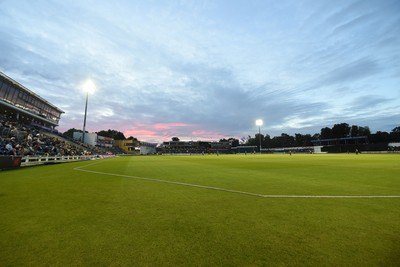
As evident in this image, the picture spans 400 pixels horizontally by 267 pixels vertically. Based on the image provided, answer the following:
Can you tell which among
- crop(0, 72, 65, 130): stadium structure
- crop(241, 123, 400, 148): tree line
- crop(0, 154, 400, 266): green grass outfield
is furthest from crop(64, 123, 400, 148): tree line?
crop(0, 154, 400, 266): green grass outfield

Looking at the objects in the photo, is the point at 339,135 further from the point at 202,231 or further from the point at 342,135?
the point at 202,231

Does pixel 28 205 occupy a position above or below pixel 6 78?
below

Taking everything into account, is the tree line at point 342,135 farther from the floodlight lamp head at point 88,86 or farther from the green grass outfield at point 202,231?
the green grass outfield at point 202,231

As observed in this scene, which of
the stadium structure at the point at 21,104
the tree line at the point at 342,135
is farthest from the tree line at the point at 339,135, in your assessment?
the stadium structure at the point at 21,104

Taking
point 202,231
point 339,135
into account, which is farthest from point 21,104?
point 339,135

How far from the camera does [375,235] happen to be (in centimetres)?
339

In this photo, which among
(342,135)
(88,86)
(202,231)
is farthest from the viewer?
(342,135)

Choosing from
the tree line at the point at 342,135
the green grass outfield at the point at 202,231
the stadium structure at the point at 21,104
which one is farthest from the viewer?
the tree line at the point at 342,135

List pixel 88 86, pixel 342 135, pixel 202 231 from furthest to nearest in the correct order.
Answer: pixel 342 135, pixel 88 86, pixel 202 231

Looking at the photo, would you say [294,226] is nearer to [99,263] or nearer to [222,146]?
[99,263]

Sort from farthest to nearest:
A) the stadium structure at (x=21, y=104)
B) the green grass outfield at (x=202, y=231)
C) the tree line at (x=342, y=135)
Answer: the tree line at (x=342, y=135), the stadium structure at (x=21, y=104), the green grass outfield at (x=202, y=231)

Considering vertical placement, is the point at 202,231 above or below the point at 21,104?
below

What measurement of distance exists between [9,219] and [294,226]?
5991mm

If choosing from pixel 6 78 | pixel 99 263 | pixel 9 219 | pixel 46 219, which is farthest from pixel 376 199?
pixel 6 78
